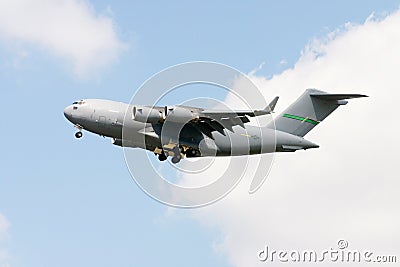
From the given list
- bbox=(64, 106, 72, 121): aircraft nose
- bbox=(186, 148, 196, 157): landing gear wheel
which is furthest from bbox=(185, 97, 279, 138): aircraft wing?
bbox=(64, 106, 72, 121): aircraft nose

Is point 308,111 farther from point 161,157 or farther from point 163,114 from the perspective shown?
point 163,114

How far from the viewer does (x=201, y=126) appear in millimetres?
31516

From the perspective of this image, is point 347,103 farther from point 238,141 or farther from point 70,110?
point 70,110

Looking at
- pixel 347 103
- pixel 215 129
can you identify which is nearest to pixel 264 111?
pixel 215 129

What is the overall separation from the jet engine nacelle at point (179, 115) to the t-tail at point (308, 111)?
5548 millimetres

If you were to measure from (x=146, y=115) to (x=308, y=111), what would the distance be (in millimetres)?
8601

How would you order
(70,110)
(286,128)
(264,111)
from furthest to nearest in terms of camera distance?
1. (286,128)
2. (70,110)
3. (264,111)

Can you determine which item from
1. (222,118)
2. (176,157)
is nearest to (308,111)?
(222,118)

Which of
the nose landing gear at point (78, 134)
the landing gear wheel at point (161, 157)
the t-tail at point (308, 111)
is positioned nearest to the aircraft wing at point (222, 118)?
the landing gear wheel at point (161, 157)

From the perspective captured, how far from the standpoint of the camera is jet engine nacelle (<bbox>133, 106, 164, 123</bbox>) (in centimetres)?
2994

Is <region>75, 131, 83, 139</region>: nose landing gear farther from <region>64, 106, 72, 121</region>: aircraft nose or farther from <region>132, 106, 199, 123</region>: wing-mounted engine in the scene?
<region>132, 106, 199, 123</region>: wing-mounted engine

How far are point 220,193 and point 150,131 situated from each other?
12.5ft

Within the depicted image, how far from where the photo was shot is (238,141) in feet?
107

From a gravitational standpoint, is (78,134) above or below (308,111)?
below
